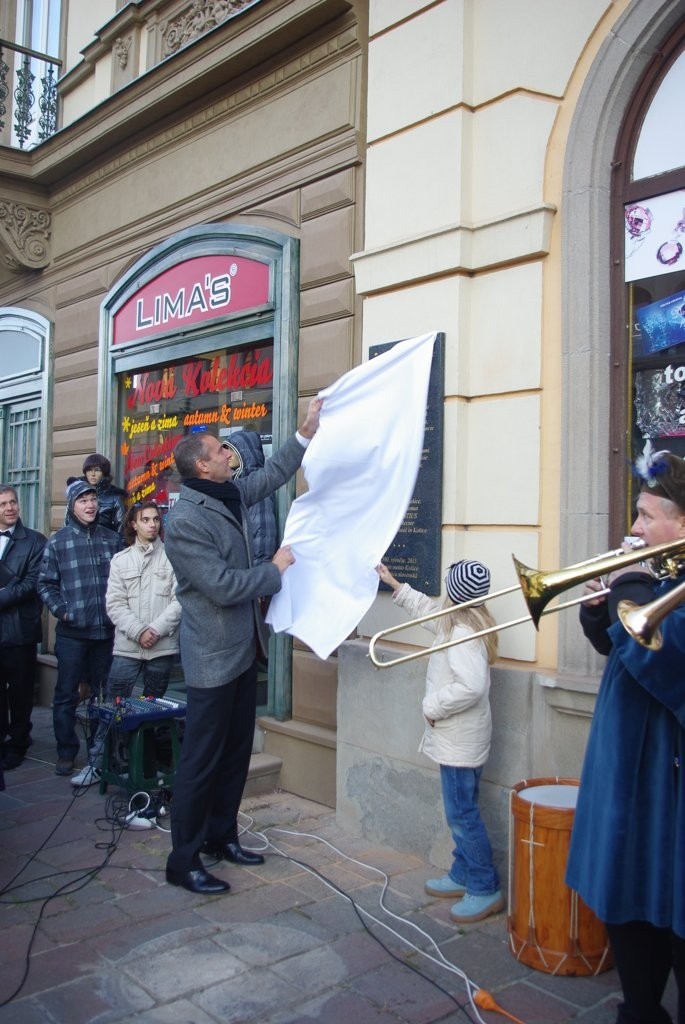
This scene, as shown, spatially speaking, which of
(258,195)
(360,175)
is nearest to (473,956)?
Answer: (360,175)

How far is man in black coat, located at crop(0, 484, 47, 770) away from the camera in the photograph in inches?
255

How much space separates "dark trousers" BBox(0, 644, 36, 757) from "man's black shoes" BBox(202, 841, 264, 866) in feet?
8.53

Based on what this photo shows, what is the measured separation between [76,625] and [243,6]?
183 inches

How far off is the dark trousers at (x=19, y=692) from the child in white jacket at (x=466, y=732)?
12.2 ft

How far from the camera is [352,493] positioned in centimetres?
418

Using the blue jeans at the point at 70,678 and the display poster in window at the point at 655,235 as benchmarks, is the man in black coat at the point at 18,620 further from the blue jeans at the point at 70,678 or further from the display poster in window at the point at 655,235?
the display poster in window at the point at 655,235

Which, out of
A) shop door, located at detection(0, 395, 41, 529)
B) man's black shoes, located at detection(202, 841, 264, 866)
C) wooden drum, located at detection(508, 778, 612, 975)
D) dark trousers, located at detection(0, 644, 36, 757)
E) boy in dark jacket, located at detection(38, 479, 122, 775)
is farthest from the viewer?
shop door, located at detection(0, 395, 41, 529)

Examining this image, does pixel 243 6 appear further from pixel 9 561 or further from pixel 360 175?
pixel 9 561

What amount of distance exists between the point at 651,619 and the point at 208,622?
2506mm

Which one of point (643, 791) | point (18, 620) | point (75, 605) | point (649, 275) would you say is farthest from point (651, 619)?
point (18, 620)

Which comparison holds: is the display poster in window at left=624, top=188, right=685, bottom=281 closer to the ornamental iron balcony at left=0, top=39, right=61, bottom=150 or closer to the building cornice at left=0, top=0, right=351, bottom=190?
the building cornice at left=0, top=0, right=351, bottom=190

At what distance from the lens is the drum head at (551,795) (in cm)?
345

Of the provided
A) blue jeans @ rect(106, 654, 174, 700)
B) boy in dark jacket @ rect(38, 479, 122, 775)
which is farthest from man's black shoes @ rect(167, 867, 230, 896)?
boy in dark jacket @ rect(38, 479, 122, 775)

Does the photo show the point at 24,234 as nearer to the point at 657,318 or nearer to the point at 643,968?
the point at 657,318
